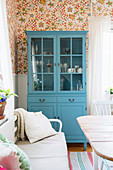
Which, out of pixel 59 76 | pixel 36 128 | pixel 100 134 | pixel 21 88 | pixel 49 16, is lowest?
pixel 36 128

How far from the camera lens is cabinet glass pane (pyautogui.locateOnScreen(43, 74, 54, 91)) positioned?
330 cm

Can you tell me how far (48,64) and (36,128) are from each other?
4.04ft

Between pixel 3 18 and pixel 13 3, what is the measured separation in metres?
1.32

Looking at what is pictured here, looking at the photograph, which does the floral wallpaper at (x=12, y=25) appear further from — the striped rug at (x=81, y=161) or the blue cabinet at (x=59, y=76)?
the striped rug at (x=81, y=161)

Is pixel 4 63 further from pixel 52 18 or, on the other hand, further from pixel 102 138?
pixel 52 18

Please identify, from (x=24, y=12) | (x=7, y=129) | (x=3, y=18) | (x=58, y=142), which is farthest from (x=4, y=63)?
(x=24, y=12)

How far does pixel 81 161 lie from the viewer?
9.28 ft

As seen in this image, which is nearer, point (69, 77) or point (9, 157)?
point (9, 157)

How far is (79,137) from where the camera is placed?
10.9ft

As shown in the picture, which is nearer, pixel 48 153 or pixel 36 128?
pixel 48 153

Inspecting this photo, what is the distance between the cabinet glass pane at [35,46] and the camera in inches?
129

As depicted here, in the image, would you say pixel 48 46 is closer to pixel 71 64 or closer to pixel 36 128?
pixel 71 64

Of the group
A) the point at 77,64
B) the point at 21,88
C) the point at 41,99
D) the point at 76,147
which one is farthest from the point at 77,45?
the point at 76,147

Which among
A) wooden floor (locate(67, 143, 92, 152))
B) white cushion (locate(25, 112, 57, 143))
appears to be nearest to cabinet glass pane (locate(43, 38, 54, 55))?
white cushion (locate(25, 112, 57, 143))
